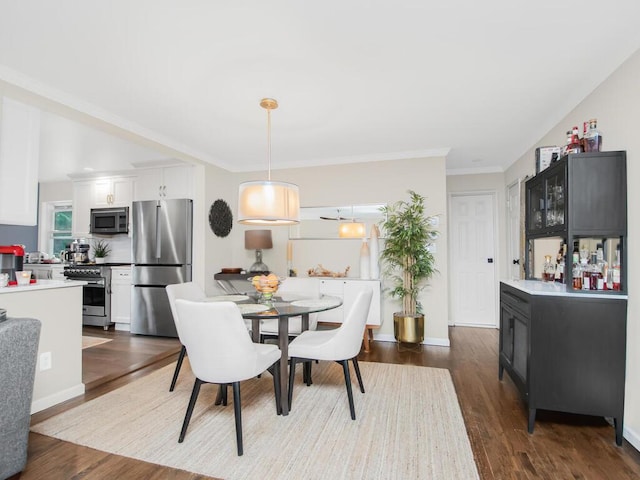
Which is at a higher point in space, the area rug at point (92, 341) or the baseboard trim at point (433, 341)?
the baseboard trim at point (433, 341)

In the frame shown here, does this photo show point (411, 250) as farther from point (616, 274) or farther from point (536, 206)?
point (616, 274)

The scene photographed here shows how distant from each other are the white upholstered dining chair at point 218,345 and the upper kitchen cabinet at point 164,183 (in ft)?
9.85

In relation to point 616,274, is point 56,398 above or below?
below

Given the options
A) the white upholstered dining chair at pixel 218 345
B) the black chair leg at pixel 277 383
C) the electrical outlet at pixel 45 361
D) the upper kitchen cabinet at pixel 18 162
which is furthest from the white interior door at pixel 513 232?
the upper kitchen cabinet at pixel 18 162

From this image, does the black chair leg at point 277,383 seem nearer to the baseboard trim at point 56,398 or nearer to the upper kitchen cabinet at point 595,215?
the baseboard trim at point 56,398

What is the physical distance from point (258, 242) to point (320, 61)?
278cm

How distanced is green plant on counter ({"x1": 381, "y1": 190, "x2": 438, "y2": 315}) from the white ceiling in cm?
101

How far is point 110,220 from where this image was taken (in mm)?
5195

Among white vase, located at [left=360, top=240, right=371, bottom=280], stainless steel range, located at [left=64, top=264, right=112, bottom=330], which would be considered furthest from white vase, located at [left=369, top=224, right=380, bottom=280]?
stainless steel range, located at [left=64, top=264, right=112, bottom=330]

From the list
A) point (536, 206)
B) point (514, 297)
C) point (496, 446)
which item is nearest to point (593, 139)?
point (536, 206)

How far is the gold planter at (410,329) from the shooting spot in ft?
13.0

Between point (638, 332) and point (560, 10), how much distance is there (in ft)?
6.05

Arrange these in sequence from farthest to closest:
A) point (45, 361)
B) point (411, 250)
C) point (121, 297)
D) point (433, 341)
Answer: point (121, 297)
point (433, 341)
point (411, 250)
point (45, 361)

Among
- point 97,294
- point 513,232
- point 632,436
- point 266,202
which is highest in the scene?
point 266,202
